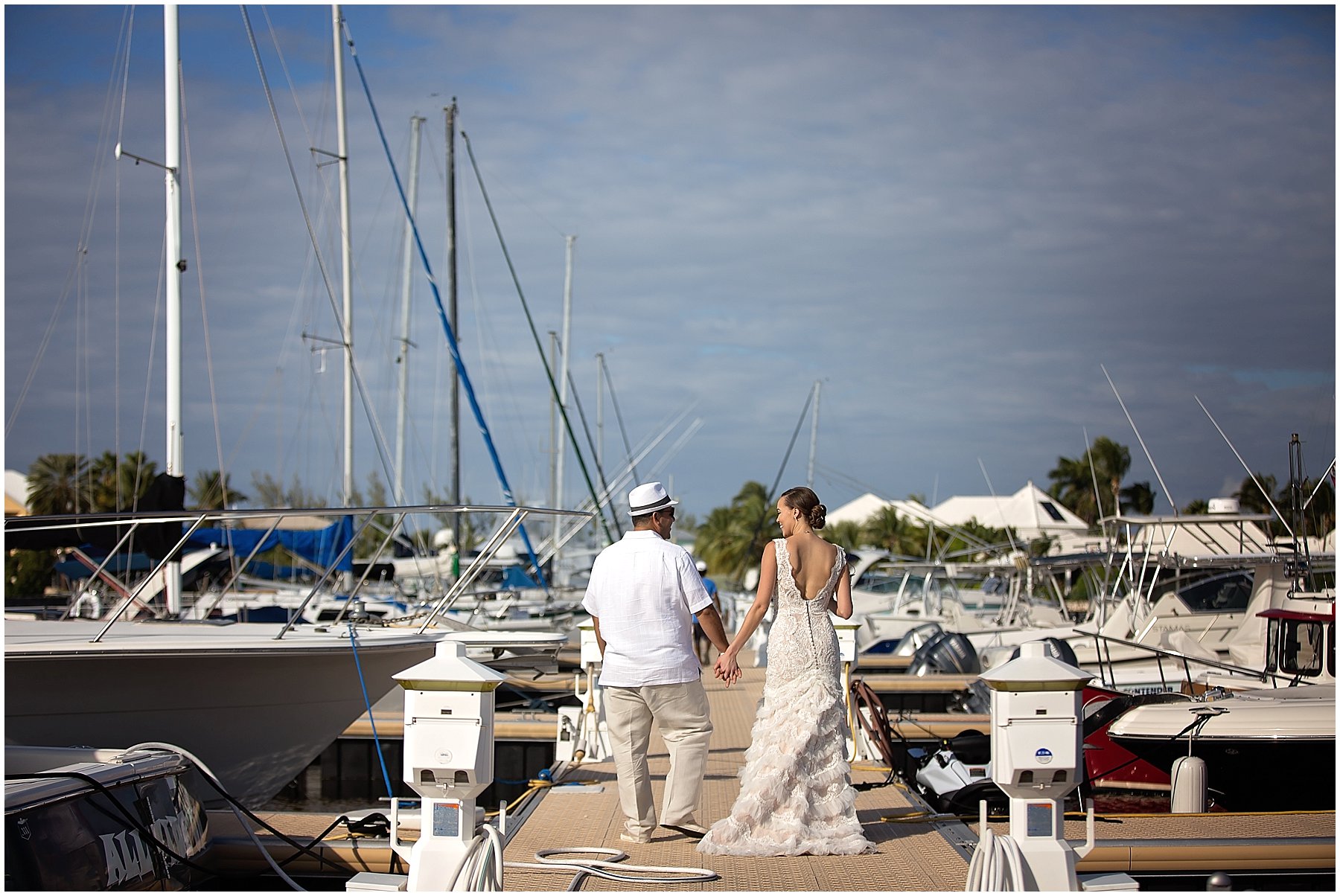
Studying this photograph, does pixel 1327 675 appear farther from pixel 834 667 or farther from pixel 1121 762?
pixel 834 667

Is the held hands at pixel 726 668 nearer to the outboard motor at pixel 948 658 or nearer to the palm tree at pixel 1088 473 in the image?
the outboard motor at pixel 948 658

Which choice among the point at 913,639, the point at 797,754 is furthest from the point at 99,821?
the point at 913,639

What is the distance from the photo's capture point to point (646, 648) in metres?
5.99

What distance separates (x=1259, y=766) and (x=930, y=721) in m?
3.81

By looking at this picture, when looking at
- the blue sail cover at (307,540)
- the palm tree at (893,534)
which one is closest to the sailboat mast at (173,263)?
the blue sail cover at (307,540)

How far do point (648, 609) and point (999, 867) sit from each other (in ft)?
7.31

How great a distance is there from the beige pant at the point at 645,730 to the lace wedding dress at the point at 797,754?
300 millimetres

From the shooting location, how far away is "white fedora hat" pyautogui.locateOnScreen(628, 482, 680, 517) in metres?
6.16

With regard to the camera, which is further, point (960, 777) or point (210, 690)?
point (210, 690)

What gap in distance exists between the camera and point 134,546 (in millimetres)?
11469

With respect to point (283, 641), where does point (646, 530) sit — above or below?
above

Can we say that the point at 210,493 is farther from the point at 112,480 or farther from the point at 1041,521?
the point at 1041,521

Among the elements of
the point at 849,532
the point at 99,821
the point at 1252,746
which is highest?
the point at 99,821

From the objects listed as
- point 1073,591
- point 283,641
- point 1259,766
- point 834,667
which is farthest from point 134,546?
point 1073,591
